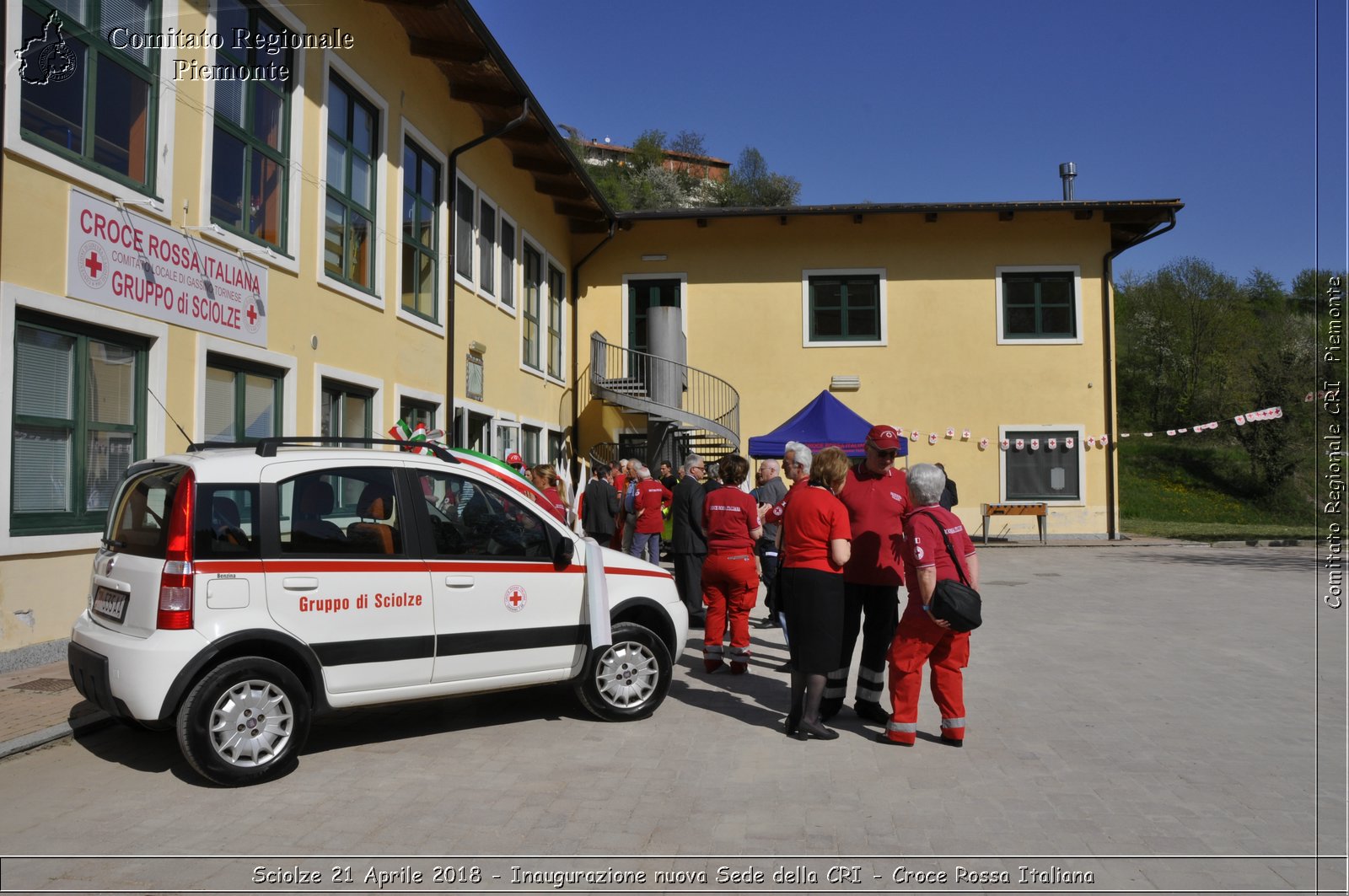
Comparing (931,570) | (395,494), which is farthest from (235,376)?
(931,570)

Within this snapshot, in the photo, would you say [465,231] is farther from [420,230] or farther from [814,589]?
[814,589]

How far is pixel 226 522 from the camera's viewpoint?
17.2 ft

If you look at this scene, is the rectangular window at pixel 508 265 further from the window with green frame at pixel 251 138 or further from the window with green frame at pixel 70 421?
the window with green frame at pixel 70 421

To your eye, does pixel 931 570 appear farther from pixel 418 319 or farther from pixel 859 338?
pixel 859 338

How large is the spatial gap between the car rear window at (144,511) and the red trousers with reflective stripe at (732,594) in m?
4.18

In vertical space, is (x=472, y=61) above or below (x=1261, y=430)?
above

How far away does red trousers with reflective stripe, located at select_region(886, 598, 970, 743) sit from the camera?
596cm

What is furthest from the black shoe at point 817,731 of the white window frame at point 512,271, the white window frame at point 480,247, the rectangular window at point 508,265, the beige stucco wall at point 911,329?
the beige stucco wall at point 911,329

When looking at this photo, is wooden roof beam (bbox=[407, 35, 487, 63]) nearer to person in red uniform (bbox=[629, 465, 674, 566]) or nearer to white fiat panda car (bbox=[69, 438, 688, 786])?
person in red uniform (bbox=[629, 465, 674, 566])

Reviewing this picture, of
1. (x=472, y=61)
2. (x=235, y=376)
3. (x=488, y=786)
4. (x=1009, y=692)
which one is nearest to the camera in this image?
(x=488, y=786)

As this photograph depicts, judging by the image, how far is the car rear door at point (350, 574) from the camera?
213 inches

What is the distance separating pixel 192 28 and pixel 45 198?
261cm

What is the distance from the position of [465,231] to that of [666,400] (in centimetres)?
653

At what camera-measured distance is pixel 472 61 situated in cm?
1462
